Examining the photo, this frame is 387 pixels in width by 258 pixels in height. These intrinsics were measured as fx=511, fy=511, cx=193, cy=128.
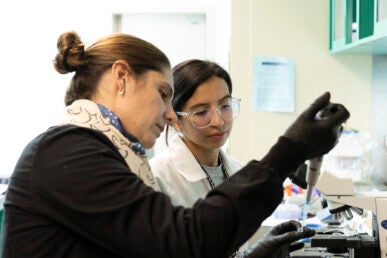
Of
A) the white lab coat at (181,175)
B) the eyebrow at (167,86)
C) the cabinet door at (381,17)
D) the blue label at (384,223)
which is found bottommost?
the blue label at (384,223)

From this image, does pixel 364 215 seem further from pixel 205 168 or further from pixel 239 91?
pixel 239 91

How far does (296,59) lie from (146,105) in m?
1.67

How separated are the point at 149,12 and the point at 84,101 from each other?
2.86 meters

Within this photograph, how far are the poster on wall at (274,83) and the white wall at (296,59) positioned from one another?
0.09ft

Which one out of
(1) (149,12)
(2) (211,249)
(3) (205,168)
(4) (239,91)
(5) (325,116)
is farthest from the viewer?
(1) (149,12)

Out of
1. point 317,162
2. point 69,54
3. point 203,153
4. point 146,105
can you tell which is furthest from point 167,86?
point 203,153

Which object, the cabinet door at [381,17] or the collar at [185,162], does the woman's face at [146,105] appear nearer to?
the collar at [185,162]

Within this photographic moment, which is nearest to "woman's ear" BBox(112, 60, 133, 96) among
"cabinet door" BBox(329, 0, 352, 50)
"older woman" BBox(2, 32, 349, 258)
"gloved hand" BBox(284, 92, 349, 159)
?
"older woman" BBox(2, 32, 349, 258)

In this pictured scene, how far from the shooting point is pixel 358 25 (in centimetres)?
186

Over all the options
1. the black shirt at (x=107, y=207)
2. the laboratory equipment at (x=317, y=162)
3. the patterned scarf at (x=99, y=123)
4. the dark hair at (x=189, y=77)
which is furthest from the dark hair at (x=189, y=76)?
the black shirt at (x=107, y=207)

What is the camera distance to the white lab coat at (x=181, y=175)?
1.52 metres

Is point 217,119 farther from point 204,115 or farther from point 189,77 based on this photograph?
point 189,77

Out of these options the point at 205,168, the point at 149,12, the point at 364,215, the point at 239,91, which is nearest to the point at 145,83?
the point at 205,168

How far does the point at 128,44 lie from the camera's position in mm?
976
